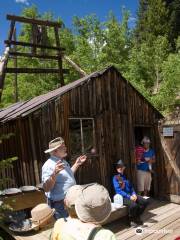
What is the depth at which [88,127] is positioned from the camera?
28.6 feet

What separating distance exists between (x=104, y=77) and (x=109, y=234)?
23.4ft

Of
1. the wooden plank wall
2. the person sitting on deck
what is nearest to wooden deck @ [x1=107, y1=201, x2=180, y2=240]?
the person sitting on deck

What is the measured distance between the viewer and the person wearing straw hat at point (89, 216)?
229 centimetres

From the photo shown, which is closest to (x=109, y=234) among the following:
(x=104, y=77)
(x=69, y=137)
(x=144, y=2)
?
(x=69, y=137)

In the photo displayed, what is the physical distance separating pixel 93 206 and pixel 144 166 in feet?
25.1

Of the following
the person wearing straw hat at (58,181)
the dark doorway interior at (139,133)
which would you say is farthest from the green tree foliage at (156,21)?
the person wearing straw hat at (58,181)

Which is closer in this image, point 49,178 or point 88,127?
point 49,178

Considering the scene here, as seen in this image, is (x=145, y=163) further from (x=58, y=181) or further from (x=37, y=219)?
(x=58, y=181)

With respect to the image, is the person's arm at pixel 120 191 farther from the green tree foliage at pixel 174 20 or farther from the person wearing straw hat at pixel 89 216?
the green tree foliage at pixel 174 20

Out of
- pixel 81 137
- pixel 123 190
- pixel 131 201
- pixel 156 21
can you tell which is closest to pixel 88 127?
pixel 81 137

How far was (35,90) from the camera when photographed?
22.6m

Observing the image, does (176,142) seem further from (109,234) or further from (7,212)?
(109,234)

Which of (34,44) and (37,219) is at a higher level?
(34,44)

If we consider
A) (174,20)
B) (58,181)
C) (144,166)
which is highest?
(174,20)
